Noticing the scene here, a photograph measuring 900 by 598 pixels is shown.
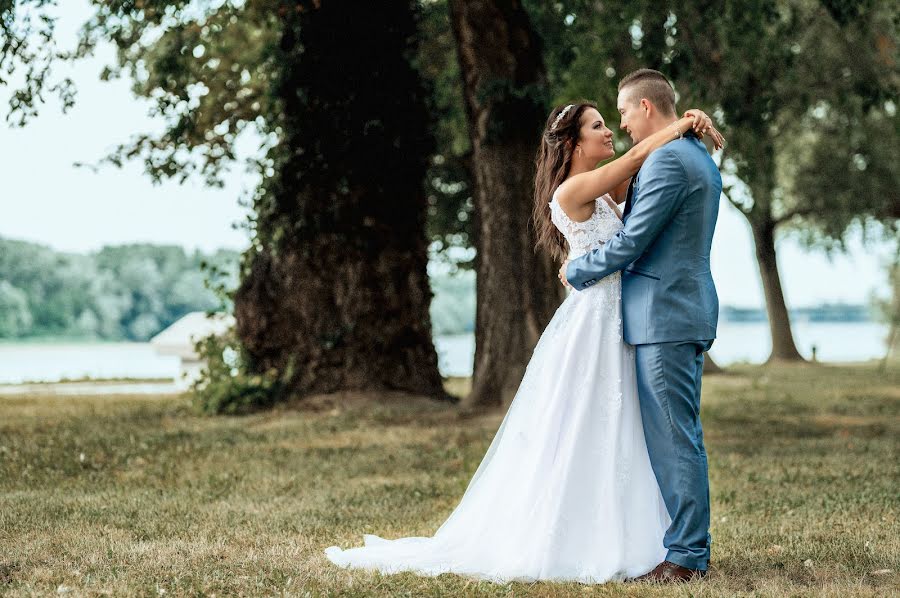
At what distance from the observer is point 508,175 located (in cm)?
1227

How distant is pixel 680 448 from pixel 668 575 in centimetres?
58

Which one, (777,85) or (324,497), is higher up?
(777,85)

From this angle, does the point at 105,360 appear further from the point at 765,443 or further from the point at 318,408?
the point at 765,443

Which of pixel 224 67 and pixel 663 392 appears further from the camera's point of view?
pixel 224 67

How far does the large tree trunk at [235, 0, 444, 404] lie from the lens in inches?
543

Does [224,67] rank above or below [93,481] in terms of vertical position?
above

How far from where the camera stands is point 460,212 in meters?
23.9

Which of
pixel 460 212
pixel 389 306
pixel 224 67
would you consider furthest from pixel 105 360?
pixel 389 306

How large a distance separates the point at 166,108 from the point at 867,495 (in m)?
9.42

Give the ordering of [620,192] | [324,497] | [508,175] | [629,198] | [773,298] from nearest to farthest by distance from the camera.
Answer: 1. [629,198]
2. [620,192]
3. [324,497]
4. [508,175]
5. [773,298]

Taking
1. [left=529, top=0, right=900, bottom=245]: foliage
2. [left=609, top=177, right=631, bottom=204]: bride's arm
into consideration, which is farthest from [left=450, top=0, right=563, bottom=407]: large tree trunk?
[left=609, top=177, right=631, bottom=204]: bride's arm

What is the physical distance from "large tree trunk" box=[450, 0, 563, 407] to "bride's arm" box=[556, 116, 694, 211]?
7.15 m

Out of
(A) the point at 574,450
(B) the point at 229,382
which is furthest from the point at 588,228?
(B) the point at 229,382

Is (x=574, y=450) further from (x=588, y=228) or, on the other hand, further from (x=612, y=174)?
(x=612, y=174)
